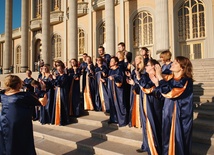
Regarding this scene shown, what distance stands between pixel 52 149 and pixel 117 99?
2072 mm

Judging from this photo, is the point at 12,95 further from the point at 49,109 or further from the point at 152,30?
the point at 152,30

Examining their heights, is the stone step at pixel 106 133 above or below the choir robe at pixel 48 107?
below

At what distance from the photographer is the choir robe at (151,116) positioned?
3373 millimetres

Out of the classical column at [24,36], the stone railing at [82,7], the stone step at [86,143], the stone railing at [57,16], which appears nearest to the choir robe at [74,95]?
the stone step at [86,143]

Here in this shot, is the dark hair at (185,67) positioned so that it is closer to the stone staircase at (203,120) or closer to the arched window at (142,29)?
the stone staircase at (203,120)

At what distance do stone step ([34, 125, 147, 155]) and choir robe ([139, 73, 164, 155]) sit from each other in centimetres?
47

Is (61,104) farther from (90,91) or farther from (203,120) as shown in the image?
(203,120)

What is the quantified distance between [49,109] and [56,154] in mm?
2023

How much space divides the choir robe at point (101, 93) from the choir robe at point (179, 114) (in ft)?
10.4

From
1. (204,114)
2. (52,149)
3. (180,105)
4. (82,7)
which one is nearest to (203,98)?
(204,114)

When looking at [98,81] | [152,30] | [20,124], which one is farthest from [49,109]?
[152,30]

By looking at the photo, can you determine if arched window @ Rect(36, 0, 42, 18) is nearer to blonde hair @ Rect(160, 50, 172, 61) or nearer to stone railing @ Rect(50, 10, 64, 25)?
stone railing @ Rect(50, 10, 64, 25)

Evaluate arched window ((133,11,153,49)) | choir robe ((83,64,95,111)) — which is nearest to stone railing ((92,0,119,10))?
arched window ((133,11,153,49))

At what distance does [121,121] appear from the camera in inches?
194
